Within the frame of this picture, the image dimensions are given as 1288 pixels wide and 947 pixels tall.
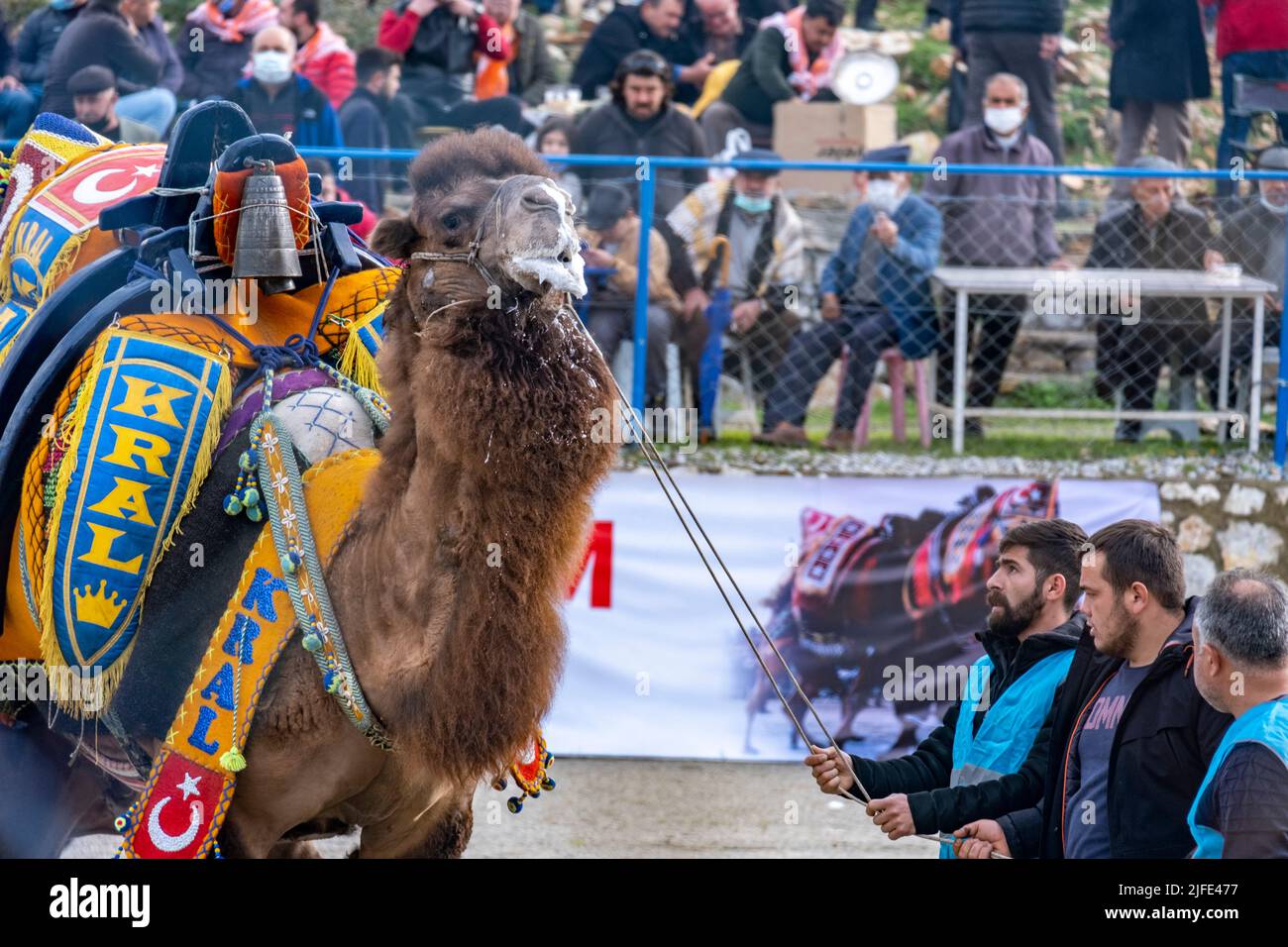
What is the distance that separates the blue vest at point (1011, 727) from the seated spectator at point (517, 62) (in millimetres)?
6642

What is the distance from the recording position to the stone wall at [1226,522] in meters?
7.76

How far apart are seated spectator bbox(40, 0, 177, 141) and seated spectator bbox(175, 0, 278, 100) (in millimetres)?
401

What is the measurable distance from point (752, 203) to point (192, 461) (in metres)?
4.81

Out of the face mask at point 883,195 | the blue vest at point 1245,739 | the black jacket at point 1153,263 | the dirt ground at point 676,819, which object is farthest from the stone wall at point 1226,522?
the blue vest at point 1245,739

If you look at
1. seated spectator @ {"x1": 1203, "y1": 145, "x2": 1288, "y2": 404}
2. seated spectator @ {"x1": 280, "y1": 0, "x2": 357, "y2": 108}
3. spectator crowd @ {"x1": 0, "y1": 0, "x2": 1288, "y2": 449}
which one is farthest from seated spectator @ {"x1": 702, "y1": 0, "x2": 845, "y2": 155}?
seated spectator @ {"x1": 1203, "y1": 145, "x2": 1288, "y2": 404}

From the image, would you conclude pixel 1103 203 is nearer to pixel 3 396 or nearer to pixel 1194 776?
pixel 1194 776

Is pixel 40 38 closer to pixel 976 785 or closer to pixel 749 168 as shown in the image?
pixel 749 168

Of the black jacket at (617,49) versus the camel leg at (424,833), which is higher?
the black jacket at (617,49)

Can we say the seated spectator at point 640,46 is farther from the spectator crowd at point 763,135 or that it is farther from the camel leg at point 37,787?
the camel leg at point 37,787

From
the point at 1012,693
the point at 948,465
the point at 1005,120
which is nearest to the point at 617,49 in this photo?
the point at 1005,120

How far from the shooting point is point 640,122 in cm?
867
